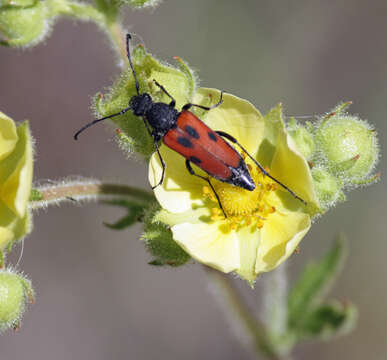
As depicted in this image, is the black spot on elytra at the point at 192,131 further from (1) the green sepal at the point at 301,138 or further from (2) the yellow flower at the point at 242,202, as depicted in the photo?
(1) the green sepal at the point at 301,138

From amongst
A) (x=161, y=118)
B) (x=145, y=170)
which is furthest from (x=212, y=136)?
(x=145, y=170)

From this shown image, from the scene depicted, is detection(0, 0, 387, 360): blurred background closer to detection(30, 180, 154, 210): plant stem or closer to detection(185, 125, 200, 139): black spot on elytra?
detection(30, 180, 154, 210): plant stem

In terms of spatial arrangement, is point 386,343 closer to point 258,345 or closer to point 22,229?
point 258,345

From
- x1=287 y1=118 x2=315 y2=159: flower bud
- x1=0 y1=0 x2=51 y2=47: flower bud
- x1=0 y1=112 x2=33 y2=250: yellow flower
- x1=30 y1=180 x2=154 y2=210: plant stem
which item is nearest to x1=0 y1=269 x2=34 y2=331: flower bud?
x1=0 y1=112 x2=33 y2=250: yellow flower

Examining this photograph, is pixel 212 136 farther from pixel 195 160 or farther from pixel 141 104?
pixel 141 104

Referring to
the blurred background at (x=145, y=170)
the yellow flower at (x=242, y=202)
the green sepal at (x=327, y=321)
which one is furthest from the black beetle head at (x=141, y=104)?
the blurred background at (x=145, y=170)

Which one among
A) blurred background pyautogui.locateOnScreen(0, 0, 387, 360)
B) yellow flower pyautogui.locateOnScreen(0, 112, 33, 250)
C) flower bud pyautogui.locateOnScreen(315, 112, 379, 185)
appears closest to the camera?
yellow flower pyautogui.locateOnScreen(0, 112, 33, 250)
